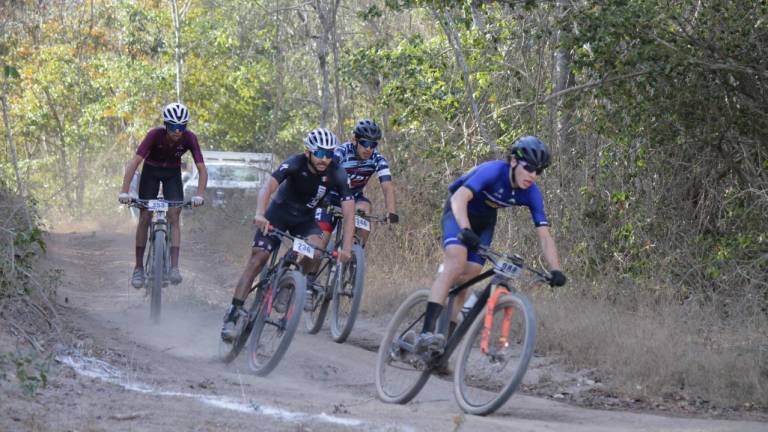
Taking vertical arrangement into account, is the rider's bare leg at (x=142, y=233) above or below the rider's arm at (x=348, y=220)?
below

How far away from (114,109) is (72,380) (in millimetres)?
34550

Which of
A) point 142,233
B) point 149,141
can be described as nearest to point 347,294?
point 142,233

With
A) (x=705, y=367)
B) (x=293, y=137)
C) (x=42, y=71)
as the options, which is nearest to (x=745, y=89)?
(x=705, y=367)

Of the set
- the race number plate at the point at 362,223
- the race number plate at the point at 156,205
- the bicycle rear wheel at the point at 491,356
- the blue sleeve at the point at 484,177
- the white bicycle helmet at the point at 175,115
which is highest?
the white bicycle helmet at the point at 175,115

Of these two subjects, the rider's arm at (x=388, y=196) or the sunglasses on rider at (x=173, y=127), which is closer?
the sunglasses on rider at (x=173, y=127)

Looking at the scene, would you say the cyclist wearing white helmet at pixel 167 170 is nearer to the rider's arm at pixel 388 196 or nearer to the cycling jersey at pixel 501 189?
the rider's arm at pixel 388 196

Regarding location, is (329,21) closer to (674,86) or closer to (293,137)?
(674,86)

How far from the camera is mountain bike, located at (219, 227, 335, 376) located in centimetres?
812

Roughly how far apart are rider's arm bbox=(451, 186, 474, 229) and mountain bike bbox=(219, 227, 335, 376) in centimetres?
156

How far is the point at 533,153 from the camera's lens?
6.99 m

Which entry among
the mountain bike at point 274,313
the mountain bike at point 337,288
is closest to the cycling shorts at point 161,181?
the mountain bike at point 337,288

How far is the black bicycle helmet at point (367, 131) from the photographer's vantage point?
10.6 metres

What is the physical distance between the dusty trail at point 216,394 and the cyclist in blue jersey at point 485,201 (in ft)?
2.19

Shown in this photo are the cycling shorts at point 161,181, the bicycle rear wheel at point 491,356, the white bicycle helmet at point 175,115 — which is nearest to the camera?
the bicycle rear wheel at point 491,356
